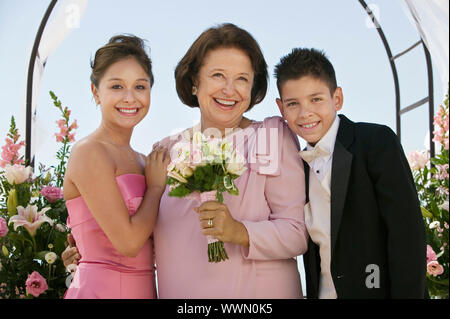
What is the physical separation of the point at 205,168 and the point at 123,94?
0.87 meters

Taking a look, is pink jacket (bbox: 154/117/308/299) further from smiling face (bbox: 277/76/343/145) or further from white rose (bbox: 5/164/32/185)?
white rose (bbox: 5/164/32/185)

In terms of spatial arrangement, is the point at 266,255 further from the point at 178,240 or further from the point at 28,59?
the point at 28,59

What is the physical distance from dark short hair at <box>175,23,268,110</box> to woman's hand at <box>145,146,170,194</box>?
0.51 metres

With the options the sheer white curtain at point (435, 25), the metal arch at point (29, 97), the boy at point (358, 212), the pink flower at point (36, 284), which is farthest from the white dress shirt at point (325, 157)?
the metal arch at point (29, 97)

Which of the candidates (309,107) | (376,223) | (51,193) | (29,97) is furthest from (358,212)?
(29,97)

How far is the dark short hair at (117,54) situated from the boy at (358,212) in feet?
3.29

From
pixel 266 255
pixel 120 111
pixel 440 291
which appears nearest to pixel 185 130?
A: pixel 120 111

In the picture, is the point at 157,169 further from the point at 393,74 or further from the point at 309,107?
the point at 393,74

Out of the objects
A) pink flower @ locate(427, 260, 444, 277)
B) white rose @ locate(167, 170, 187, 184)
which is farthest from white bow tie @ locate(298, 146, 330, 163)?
pink flower @ locate(427, 260, 444, 277)

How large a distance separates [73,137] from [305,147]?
8.19 ft

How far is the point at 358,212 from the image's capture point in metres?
2.78

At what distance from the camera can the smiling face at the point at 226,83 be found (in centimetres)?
313

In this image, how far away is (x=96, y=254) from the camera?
300 cm

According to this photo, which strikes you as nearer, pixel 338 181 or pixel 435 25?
pixel 338 181
